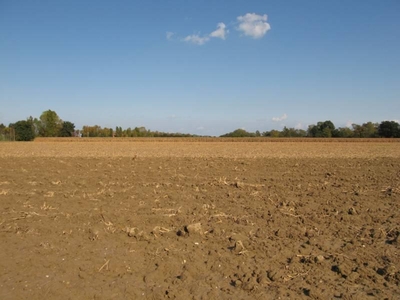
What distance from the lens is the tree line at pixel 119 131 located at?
7125cm

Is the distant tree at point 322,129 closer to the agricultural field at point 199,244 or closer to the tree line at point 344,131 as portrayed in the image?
the tree line at point 344,131

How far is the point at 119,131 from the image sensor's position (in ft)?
317

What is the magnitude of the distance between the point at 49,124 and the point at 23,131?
13.0 m

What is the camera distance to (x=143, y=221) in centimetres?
→ 694

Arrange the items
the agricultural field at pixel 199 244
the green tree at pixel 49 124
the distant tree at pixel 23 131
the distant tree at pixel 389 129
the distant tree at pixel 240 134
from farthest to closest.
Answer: the distant tree at pixel 240 134, the green tree at pixel 49 124, the distant tree at pixel 389 129, the distant tree at pixel 23 131, the agricultural field at pixel 199 244

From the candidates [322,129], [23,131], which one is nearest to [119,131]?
[23,131]

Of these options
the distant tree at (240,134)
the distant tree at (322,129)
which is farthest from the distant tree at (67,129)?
the distant tree at (322,129)

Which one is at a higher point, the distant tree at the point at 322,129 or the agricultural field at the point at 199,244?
the distant tree at the point at 322,129

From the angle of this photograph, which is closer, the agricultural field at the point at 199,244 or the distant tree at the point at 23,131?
the agricultural field at the point at 199,244

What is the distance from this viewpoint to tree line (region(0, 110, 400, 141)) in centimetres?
7125

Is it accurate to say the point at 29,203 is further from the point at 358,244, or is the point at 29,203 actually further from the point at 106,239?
the point at 358,244

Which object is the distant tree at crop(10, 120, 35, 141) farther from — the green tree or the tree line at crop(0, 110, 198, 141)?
the green tree

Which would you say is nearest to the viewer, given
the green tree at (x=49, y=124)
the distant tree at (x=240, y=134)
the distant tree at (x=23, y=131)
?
the distant tree at (x=23, y=131)

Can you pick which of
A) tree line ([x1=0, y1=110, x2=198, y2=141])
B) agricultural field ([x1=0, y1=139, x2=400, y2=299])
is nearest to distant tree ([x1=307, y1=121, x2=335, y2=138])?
tree line ([x1=0, y1=110, x2=198, y2=141])
